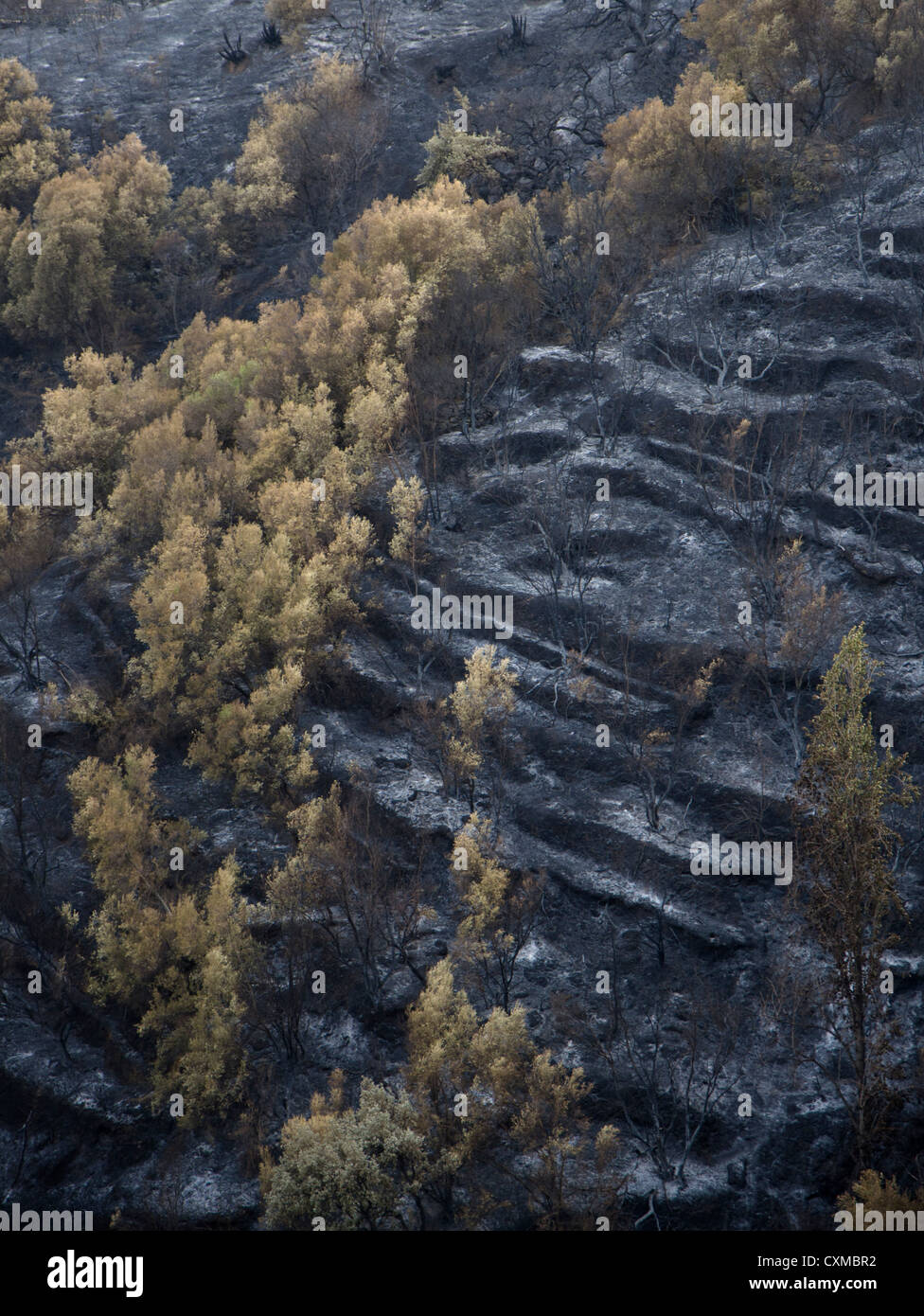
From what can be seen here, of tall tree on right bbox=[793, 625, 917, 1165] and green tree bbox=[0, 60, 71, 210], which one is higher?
green tree bbox=[0, 60, 71, 210]

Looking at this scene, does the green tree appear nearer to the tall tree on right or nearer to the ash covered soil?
the ash covered soil

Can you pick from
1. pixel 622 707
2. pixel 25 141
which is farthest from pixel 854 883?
pixel 25 141

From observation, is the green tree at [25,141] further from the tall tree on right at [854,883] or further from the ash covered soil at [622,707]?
the tall tree on right at [854,883]

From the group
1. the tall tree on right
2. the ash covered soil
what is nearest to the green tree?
the ash covered soil

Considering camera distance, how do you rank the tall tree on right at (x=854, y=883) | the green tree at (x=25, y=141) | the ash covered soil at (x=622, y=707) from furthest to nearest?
1. the green tree at (x=25, y=141)
2. the ash covered soil at (x=622, y=707)
3. the tall tree on right at (x=854, y=883)

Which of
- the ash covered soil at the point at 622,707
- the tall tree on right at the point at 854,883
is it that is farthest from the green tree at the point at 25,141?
the tall tree on right at the point at 854,883
